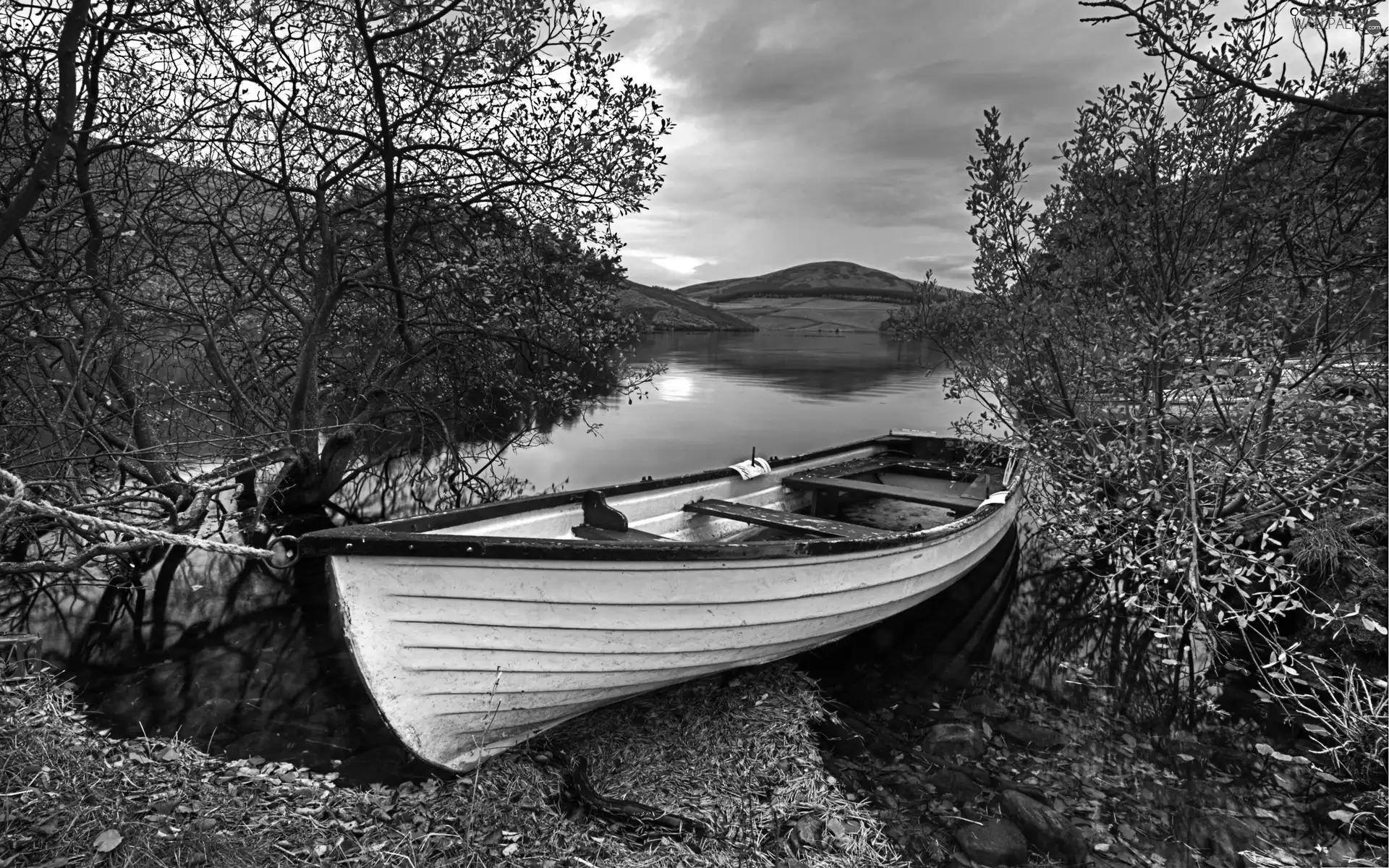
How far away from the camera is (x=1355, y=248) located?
536 cm

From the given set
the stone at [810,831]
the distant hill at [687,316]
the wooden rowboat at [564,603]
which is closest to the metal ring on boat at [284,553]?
the wooden rowboat at [564,603]

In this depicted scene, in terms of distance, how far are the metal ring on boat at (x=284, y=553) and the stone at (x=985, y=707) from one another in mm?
7465

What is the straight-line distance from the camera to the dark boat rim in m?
3.84

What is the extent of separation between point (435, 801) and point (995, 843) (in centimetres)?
329

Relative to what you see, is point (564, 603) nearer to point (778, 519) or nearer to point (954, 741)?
point (778, 519)

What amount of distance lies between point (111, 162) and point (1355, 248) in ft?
35.9

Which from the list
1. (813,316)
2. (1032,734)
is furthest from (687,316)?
(1032,734)

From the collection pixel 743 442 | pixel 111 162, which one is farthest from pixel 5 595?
pixel 743 442

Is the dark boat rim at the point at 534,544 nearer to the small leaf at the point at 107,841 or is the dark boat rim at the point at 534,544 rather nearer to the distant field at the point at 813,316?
the small leaf at the point at 107,841

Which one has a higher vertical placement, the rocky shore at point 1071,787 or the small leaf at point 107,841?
the small leaf at point 107,841

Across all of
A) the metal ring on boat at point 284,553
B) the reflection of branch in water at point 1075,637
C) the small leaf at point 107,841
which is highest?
the small leaf at point 107,841

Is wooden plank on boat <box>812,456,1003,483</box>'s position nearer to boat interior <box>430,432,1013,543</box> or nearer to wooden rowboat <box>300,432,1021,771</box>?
boat interior <box>430,432,1013,543</box>

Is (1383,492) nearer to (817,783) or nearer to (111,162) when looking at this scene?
(817,783)

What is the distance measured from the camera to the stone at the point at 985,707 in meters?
5.80
